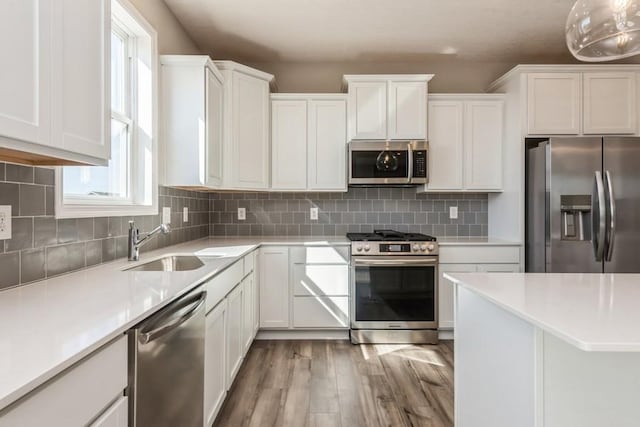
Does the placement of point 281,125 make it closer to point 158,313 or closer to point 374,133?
point 374,133

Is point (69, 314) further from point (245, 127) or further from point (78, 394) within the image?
point (245, 127)

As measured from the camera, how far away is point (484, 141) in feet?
11.6

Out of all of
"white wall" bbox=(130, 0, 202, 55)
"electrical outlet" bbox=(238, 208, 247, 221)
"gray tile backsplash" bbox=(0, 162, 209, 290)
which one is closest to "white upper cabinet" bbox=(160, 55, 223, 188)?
"white wall" bbox=(130, 0, 202, 55)

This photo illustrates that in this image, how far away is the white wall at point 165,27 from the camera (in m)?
2.42

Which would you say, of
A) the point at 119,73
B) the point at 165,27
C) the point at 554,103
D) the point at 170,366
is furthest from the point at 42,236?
the point at 554,103

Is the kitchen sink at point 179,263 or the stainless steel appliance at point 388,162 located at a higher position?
the stainless steel appliance at point 388,162

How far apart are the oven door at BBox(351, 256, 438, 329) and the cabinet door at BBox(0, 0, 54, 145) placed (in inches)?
98.1

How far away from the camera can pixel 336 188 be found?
3572mm

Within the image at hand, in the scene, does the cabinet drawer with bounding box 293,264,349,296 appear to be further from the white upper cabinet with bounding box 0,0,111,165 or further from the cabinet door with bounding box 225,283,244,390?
the white upper cabinet with bounding box 0,0,111,165

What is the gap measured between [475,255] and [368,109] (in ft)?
5.39

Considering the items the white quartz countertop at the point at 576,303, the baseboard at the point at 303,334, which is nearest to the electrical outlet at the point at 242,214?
the baseboard at the point at 303,334

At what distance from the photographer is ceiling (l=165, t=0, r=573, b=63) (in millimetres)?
2781

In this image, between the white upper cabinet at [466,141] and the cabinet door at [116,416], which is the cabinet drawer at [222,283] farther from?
the white upper cabinet at [466,141]

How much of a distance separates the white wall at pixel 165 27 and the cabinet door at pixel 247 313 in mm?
1795
